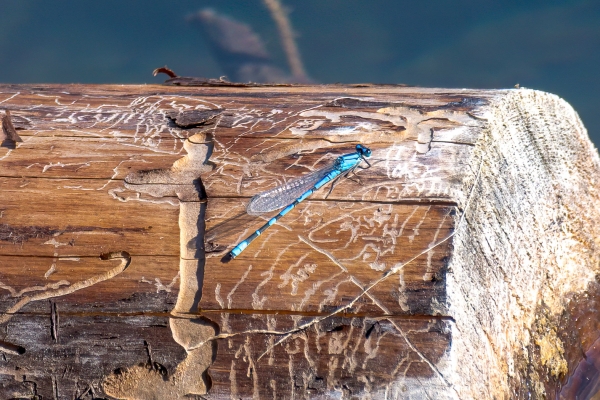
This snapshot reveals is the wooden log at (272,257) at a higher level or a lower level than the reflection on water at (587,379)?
higher

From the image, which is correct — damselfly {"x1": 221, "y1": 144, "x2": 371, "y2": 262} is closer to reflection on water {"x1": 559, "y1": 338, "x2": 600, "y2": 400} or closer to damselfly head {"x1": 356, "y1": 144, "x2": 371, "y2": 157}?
damselfly head {"x1": 356, "y1": 144, "x2": 371, "y2": 157}

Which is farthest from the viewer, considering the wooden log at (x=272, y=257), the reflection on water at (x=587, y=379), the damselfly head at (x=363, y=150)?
the reflection on water at (x=587, y=379)

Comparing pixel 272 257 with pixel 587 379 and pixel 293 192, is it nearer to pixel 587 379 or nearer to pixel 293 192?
pixel 293 192

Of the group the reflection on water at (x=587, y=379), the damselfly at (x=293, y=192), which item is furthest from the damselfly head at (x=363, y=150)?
the reflection on water at (x=587, y=379)

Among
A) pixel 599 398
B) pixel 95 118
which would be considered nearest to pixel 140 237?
pixel 95 118

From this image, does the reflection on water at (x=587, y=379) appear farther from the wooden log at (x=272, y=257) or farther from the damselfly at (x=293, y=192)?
the damselfly at (x=293, y=192)

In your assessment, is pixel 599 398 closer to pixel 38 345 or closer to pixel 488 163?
pixel 488 163
